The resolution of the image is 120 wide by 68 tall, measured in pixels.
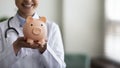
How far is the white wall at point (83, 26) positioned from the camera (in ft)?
11.7

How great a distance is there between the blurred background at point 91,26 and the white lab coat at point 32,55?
2.09 m

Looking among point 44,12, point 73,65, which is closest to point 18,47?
point 73,65

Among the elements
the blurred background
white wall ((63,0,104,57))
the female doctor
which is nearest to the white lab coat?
the female doctor

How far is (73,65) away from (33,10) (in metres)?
0.88

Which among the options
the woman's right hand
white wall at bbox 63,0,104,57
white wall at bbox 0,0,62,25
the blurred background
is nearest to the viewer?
the woman's right hand

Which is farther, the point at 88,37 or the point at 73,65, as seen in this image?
the point at 88,37

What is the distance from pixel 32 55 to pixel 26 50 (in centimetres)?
4

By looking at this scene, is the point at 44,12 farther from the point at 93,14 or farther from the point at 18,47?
the point at 18,47

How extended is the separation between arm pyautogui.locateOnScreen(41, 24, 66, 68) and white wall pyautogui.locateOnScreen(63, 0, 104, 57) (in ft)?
7.65

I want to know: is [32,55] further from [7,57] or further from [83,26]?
[83,26]

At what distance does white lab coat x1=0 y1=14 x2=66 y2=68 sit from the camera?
1145 millimetres

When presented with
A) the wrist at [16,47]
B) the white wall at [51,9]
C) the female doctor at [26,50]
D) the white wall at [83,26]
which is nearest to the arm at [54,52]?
the female doctor at [26,50]

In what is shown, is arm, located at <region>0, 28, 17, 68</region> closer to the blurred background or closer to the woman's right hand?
the woman's right hand

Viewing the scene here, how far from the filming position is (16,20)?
1.26 metres
